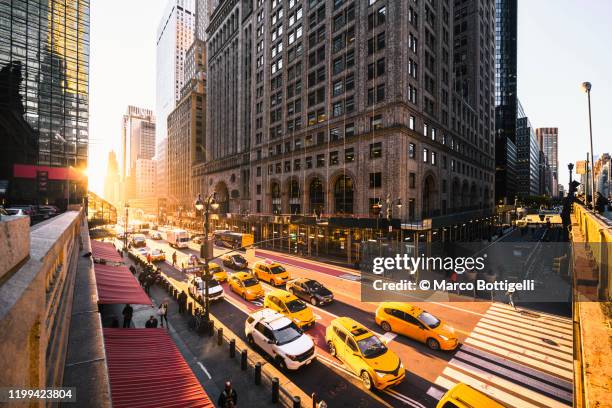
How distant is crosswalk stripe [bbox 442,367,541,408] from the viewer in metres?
9.59

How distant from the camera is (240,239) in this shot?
133ft

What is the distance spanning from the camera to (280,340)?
39.9 feet

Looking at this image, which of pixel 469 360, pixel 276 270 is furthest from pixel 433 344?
pixel 276 270

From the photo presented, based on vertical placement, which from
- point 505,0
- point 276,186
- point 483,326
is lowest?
point 483,326

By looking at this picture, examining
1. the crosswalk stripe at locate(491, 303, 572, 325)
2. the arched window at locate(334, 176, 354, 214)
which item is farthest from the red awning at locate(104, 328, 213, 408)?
the arched window at locate(334, 176, 354, 214)

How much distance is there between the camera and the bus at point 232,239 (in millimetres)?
39562

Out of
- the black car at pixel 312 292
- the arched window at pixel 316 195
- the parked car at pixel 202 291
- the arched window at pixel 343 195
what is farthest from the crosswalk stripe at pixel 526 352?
the arched window at pixel 316 195

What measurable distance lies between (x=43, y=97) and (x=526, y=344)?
6454 cm

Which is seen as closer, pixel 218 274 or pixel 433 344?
pixel 433 344

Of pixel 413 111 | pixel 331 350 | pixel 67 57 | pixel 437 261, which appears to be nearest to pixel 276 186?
pixel 413 111

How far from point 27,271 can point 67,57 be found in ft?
205

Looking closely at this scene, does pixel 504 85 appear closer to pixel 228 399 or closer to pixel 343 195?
pixel 343 195

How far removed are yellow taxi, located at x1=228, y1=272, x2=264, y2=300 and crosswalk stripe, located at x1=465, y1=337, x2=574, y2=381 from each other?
1337 centimetres

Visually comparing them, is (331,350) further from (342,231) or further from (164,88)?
(164,88)
